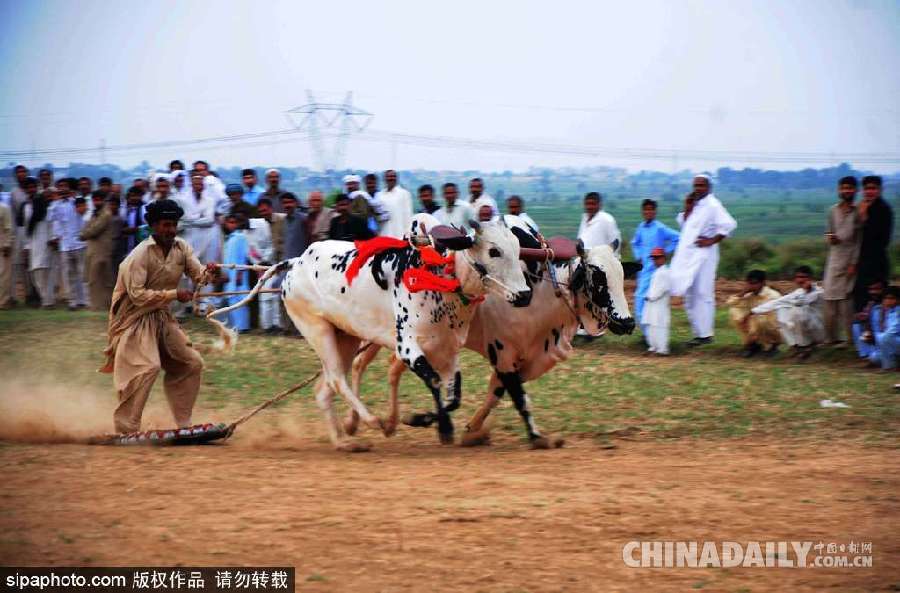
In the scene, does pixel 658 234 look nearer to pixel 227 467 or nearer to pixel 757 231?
pixel 227 467

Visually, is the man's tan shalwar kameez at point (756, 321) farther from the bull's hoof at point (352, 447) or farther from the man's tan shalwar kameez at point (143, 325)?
the man's tan shalwar kameez at point (143, 325)

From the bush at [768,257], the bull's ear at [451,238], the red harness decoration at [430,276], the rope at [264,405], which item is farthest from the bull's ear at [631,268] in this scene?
the bush at [768,257]

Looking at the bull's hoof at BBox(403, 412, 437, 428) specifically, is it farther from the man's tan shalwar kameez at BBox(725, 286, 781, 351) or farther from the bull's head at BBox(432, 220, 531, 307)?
the man's tan shalwar kameez at BBox(725, 286, 781, 351)

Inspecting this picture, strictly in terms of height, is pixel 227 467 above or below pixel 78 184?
below

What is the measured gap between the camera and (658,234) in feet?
45.0

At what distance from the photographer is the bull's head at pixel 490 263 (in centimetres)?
808

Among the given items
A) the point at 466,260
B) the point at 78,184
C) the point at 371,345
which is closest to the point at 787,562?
the point at 466,260

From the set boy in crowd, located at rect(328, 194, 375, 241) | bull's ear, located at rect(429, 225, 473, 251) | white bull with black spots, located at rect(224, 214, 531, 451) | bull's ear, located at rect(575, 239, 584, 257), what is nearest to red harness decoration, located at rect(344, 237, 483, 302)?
white bull with black spots, located at rect(224, 214, 531, 451)

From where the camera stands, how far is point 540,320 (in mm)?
8938

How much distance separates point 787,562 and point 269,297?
9349mm

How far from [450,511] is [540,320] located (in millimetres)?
2654

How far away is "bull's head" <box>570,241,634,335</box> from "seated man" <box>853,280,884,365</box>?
4041mm

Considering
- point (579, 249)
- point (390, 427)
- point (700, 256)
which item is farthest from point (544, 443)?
point (700, 256)

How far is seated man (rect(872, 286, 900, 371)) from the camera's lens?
11466 millimetres
